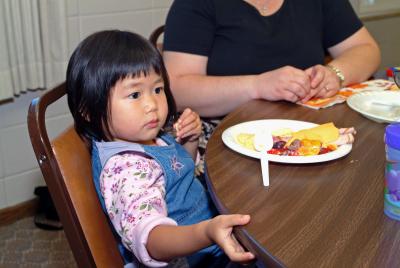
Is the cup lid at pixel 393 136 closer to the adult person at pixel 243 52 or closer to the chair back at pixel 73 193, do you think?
the chair back at pixel 73 193

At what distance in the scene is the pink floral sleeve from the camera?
2.70 feet

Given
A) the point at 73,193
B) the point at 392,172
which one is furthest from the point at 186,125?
the point at 392,172

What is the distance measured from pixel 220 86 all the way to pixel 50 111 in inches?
43.4

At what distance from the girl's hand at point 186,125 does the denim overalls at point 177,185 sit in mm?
60

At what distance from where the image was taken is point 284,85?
4.04 ft

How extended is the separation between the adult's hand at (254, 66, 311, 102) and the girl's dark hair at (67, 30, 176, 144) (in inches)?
14.2

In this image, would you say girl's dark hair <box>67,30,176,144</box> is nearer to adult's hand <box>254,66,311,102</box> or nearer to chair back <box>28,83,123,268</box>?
chair back <box>28,83,123,268</box>

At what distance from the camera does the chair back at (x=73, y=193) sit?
0.78 m

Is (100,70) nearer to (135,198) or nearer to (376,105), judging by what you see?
(135,198)

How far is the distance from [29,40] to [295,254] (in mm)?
1603

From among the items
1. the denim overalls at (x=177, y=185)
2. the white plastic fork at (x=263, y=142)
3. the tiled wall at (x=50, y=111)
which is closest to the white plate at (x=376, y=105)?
the white plastic fork at (x=263, y=142)

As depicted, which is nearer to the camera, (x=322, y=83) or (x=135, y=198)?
(x=135, y=198)

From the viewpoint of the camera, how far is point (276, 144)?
3.17 feet

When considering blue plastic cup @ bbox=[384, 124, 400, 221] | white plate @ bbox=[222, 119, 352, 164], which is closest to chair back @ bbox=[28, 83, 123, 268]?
white plate @ bbox=[222, 119, 352, 164]
